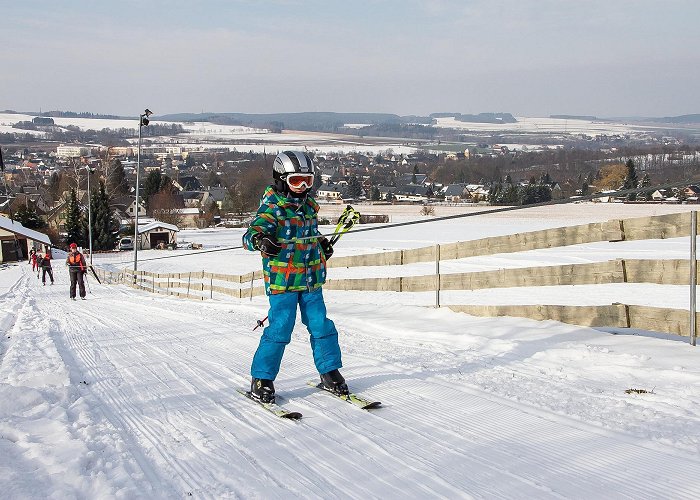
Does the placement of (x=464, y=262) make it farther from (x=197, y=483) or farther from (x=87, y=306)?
(x=197, y=483)

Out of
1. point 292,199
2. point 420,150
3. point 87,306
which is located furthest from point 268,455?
point 420,150

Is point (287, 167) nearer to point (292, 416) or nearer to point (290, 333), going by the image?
point (290, 333)

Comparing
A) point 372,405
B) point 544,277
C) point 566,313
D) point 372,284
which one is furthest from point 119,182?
point 372,405

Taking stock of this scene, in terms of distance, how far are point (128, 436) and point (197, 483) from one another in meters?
0.97

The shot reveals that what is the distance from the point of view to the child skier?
16.2 feet

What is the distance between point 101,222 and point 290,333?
200 ft

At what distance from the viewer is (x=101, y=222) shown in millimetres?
61562

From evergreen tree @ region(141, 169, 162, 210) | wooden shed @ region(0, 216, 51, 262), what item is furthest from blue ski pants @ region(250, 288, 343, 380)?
evergreen tree @ region(141, 169, 162, 210)

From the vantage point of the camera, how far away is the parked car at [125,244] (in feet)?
213

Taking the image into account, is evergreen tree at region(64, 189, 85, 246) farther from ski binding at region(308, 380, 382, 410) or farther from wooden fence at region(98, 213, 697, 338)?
ski binding at region(308, 380, 382, 410)

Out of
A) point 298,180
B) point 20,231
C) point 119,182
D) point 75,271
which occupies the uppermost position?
point 119,182

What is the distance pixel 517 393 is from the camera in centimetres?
492

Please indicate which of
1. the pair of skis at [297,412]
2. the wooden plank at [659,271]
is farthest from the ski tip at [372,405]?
the wooden plank at [659,271]

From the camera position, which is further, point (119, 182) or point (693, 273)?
point (119, 182)
